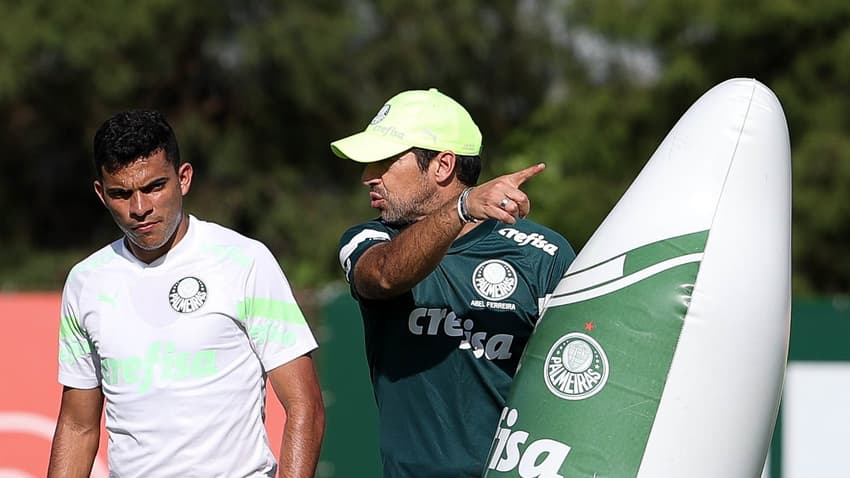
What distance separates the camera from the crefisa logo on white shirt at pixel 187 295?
3.46m

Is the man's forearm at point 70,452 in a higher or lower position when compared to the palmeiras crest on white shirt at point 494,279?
lower

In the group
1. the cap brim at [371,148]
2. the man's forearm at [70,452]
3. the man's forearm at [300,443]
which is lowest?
the man's forearm at [70,452]

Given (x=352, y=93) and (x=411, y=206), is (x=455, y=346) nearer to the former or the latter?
(x=411, y=206)

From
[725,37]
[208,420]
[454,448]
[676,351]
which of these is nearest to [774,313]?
[676,351]

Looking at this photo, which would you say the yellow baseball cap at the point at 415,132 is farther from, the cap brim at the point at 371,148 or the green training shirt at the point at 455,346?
the green training shirt at the point at 455,346

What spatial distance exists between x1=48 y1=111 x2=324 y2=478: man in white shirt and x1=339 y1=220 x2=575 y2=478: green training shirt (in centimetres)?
22

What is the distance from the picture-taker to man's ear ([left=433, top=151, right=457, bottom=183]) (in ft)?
11.7

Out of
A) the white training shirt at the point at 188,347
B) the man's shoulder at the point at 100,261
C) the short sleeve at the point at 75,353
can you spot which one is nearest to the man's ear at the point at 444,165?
the white training shirt at the point at 188,347

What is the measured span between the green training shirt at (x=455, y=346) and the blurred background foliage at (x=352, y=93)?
426 inches

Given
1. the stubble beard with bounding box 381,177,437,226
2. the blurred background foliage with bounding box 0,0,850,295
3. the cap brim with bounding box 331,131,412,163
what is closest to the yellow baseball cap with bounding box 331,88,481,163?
the cap brim with bounding box 331,131,412,163

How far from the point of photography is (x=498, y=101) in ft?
58.1

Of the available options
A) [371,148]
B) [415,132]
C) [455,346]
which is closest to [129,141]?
[371,148]

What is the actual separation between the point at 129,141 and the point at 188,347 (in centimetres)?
56

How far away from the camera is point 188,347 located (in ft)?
11.3
